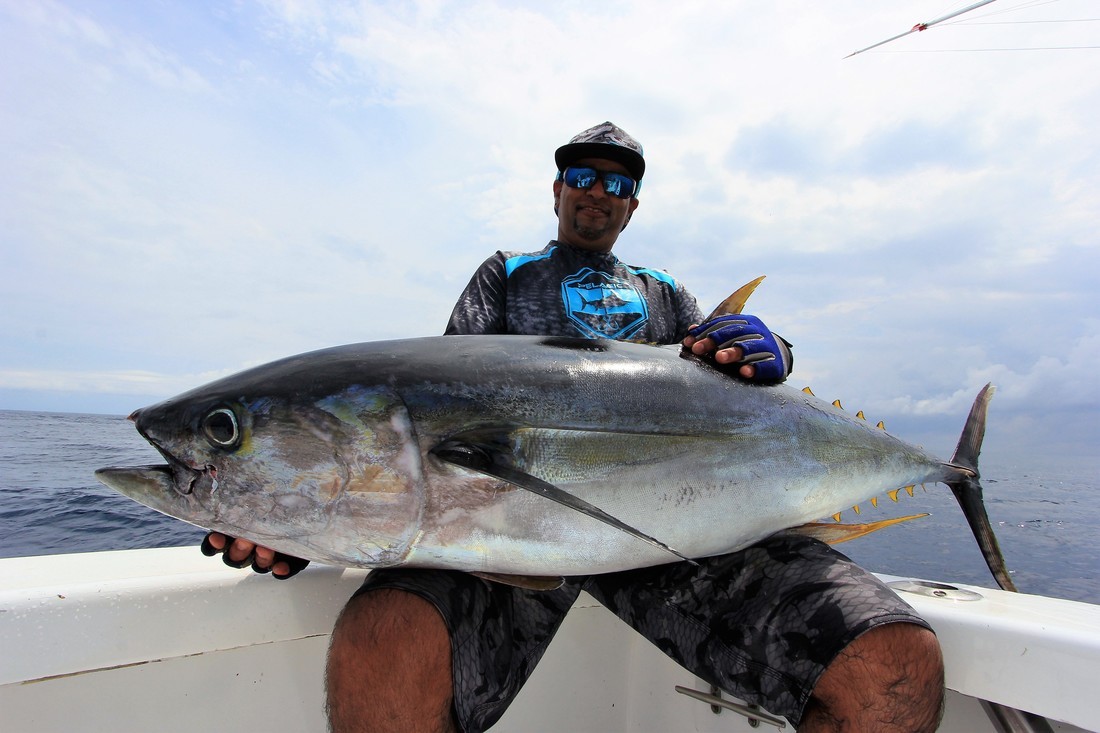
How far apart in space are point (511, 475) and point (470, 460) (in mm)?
95

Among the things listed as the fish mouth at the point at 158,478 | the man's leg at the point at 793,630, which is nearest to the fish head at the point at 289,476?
the fish mouth at the point at 158,478

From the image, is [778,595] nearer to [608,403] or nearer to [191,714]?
[608,403]

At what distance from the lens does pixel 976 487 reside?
2.27 m

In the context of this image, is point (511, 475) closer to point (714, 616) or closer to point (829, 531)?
point (714, 616)

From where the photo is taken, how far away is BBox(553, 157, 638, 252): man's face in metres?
2.63

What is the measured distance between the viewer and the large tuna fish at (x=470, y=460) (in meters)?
1.24

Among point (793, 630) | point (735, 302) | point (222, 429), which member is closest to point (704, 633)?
point (793, 630)

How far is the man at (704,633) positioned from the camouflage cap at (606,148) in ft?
3.72

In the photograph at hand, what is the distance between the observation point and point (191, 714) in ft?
5.60

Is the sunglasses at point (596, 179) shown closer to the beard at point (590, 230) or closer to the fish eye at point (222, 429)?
the beard at point (590, 230)

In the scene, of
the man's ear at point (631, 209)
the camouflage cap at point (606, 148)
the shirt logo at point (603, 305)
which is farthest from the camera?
the man's ear at point (631, 209)

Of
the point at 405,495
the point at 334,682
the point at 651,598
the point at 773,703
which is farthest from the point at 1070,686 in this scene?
the point at 334,682

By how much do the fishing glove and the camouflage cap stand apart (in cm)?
112

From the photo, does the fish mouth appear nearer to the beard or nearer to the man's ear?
the beard
